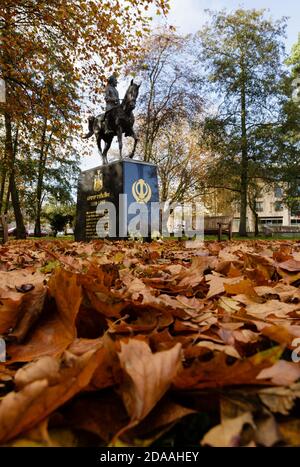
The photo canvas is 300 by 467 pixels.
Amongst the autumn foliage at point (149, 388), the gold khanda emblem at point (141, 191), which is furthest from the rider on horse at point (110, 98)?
the autumn foliage at point (149, 388)

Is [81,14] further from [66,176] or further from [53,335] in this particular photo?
[66,176]

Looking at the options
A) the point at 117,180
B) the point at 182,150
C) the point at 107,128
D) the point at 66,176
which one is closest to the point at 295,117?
the point at 182,150

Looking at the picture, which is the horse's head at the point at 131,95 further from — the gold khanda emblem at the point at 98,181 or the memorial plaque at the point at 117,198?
the gold khanda emblem at the point at 98,181

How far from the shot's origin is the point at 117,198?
34.4 ft

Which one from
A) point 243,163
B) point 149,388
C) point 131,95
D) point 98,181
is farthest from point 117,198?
point 243,163

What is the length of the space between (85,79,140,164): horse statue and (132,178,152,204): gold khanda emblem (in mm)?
1590

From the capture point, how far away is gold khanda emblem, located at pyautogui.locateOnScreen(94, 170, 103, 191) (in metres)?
11.3

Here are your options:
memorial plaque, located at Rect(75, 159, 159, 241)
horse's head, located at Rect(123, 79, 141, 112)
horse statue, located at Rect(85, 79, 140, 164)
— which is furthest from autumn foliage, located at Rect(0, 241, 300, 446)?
horse's head, located at Rect(123, 79, 141, 112)

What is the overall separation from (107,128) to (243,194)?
13446 mm

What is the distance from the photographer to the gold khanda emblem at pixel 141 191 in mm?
10742

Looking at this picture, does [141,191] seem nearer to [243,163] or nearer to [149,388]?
[149,388]

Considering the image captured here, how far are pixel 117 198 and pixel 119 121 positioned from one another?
332 cm
